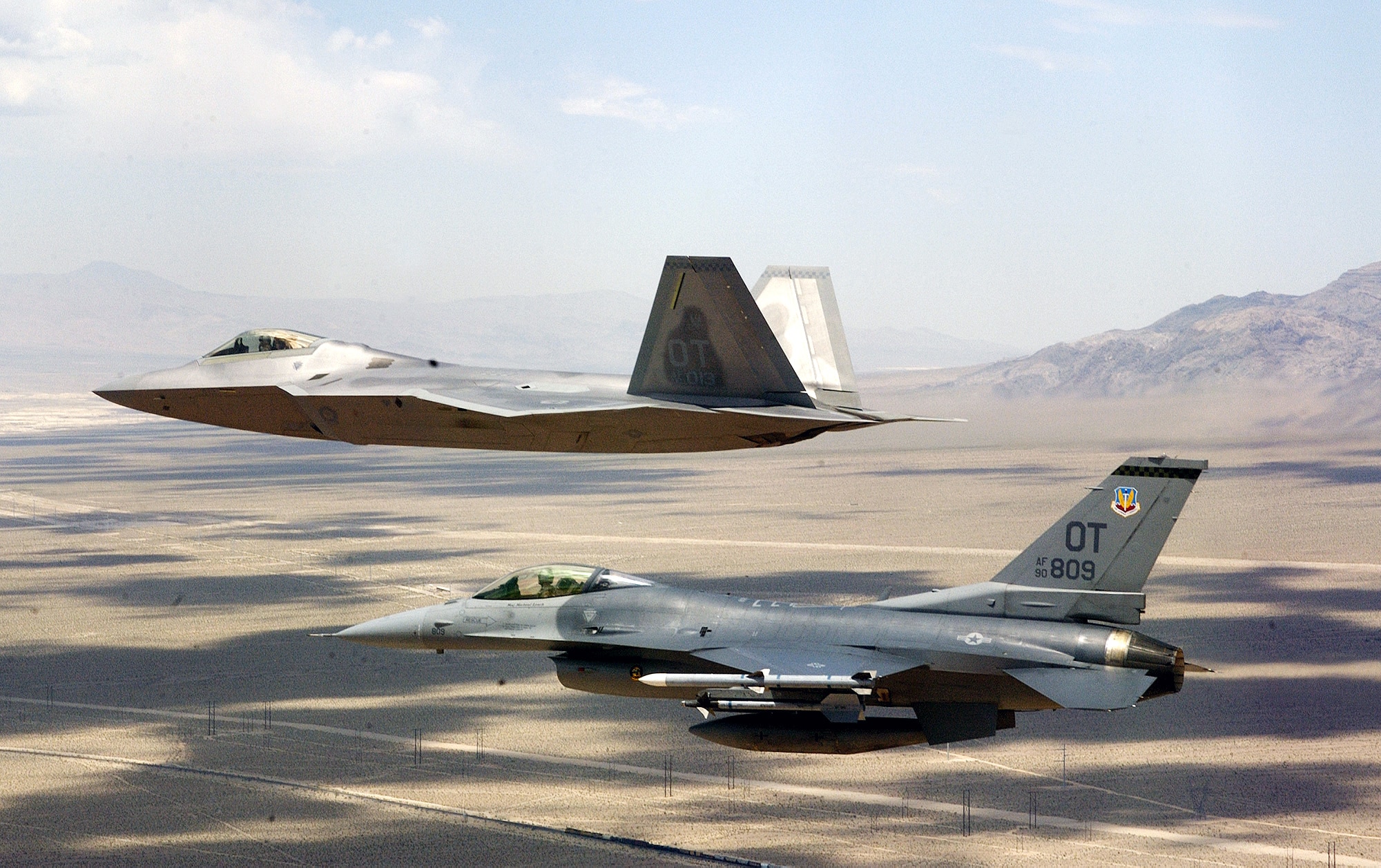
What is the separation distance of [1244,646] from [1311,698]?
547 inches

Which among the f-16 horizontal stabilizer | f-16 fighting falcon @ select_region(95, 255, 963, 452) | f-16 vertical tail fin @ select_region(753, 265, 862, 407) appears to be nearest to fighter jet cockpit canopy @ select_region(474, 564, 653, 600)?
f-16 fighting falcon @ select_region(95, 255, 963, 452)

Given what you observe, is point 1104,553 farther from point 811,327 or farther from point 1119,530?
point 811,327

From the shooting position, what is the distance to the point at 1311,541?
6432 inches

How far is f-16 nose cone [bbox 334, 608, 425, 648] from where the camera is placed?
3391 centimetres

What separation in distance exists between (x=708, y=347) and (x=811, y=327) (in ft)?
27.7

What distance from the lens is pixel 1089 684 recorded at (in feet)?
93.4

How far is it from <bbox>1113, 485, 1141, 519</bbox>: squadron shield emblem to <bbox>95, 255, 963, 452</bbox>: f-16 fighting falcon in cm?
521

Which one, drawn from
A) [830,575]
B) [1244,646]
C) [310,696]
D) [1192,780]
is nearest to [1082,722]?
[1192,780]

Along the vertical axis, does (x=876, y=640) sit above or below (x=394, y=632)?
above

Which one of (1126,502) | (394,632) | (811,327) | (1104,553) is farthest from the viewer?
(811,327)

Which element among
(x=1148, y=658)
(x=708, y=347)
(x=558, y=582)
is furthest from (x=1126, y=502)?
(x=558, y=582)

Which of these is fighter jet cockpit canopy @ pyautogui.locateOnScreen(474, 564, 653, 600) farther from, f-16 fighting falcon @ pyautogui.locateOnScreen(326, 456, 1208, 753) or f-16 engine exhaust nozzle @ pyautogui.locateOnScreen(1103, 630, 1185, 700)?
f-16 engine exhaust nozzle @ pyautogui.locateOnScreen(1103, 630, 1185, 700)

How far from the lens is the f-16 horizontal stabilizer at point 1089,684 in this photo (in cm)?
2778

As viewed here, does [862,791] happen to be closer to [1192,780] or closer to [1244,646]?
[1192,780]
